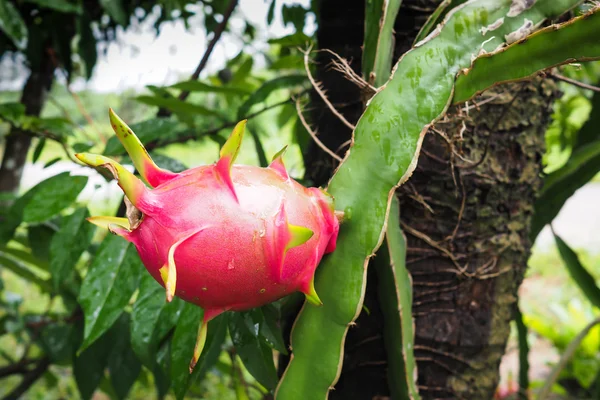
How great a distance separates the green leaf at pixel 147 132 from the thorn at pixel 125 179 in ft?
0.95

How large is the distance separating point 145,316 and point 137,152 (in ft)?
0.82

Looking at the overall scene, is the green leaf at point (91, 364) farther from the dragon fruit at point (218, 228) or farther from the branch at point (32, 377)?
the dragon fruit at point (218, 228)

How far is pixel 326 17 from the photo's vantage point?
647mm

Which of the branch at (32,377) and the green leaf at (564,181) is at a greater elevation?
the green leaf at (564,181)

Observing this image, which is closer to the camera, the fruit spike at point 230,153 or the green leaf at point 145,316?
the fruit spike at point 230,153

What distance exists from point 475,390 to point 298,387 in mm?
287

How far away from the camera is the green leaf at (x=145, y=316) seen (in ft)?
1.82

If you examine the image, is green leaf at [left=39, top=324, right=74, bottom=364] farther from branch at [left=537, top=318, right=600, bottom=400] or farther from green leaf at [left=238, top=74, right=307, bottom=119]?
branch at [left=537, top=318, right=600, bottom=400]

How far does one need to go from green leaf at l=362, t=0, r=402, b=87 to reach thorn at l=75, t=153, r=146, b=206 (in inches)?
9.4

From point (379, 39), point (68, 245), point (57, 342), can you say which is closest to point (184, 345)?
point (68, 245)

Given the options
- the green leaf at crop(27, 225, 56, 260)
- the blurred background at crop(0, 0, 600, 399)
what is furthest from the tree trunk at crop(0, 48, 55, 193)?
the green leaf at crop(27, 225, 56, 260)

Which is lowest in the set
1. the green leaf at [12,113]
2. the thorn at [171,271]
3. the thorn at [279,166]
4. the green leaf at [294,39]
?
the green leaf at [12,113]

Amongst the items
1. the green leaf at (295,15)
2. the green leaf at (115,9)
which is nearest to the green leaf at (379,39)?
the green leaf at (295,15)

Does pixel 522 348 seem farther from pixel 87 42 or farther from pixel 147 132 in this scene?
pixel 87 42
